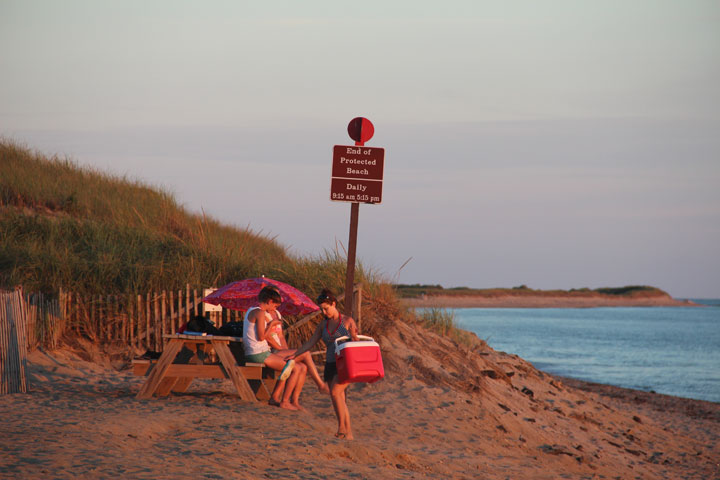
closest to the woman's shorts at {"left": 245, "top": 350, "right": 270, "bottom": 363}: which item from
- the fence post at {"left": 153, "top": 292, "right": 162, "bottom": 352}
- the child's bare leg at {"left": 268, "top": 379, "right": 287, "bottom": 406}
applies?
the child's bare leg at {"left": 268, "top": 379, "right": 287, "bottom": 406}

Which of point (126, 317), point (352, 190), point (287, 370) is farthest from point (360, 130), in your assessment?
point (126, 317)

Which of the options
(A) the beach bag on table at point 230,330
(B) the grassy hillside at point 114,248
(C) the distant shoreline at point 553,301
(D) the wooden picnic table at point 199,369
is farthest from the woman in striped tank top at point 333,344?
(C) the distant shoreline at point 553,301

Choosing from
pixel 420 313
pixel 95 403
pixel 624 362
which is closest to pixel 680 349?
pixel 624 362

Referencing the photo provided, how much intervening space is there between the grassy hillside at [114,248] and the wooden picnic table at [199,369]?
3.67m

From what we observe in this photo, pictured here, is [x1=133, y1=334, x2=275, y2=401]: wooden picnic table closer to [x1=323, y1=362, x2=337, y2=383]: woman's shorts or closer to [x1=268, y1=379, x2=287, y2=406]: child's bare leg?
[x1=268, y1=379, x2=287, y2=406]: child's bare leg

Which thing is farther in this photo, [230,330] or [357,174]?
[230,330]

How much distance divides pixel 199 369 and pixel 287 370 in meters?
1.04

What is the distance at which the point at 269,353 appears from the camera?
27.8 feet

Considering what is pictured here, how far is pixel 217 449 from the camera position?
609 cm

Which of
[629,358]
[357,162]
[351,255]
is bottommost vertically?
[629,358]

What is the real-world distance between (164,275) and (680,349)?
3592cm

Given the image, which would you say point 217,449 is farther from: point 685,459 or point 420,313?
point 420,313

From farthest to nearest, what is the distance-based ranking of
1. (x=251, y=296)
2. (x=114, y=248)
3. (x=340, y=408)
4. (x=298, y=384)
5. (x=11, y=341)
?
(x=114, y=248)
(x=251, y=296)
(x=11, y=341)
(x=298, y=384)
(x=340, y=408)

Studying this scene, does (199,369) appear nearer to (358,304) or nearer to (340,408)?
(340,408)
